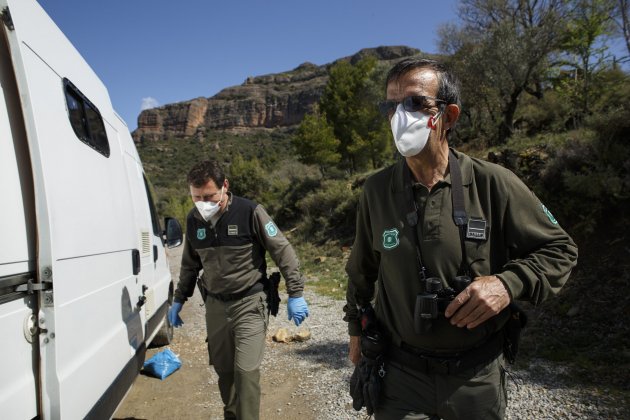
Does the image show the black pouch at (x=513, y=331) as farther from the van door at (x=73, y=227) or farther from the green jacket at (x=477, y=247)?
the van door at (x=73, y=227)

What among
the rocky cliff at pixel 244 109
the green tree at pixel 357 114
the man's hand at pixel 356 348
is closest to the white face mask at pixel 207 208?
the man's hand at pixel 356 348

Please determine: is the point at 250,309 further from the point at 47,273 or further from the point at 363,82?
the point at 363,82

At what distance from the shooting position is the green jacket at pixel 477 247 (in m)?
1.56

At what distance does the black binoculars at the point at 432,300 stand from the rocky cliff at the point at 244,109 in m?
109

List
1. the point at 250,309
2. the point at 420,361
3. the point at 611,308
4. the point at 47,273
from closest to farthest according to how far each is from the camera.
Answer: the point at 420,361
the point at 47,273
the point at 250,309
the point at 611,308

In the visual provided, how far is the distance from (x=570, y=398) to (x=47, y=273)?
4.12 metres

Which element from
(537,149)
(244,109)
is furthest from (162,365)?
(244,109)

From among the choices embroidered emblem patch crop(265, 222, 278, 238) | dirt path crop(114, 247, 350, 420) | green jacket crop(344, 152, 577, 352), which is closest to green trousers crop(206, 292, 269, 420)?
embroidered emblem patch crop(265, 222, 278, 238)

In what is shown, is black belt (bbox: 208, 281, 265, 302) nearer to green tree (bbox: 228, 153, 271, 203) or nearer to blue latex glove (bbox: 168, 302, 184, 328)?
blue latex glove (bbox: 168, 302, 184, 328)

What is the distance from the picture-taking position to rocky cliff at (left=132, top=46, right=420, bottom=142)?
113m

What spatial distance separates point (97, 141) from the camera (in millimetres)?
2793

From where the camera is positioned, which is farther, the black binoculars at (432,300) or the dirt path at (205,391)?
the dirt path at (205,391)

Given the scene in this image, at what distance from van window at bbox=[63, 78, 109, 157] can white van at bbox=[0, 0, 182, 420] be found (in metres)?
0.01

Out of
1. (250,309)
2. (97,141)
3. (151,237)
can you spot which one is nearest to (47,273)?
(97,141)
